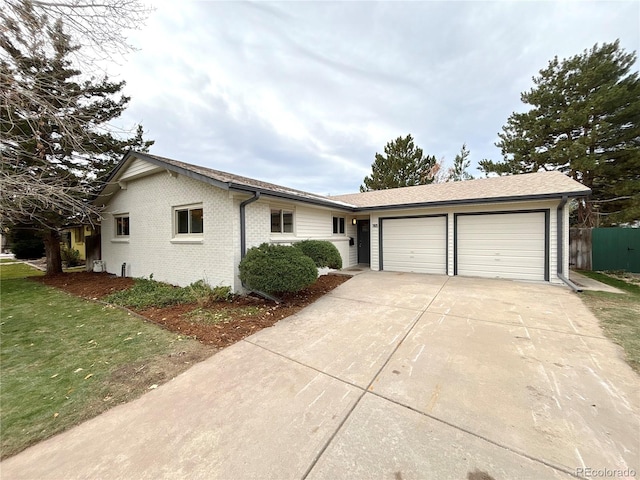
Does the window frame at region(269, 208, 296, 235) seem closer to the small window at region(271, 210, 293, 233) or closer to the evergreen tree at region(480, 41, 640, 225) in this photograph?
the small window at region(271, 210, 293, 233)

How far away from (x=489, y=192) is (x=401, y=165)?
11842 millimetres

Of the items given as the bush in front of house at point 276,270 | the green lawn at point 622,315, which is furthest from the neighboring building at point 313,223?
the green lawn at point 622,315

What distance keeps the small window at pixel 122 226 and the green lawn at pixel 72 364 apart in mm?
4812

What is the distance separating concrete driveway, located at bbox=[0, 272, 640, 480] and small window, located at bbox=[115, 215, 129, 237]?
9124 millimetres

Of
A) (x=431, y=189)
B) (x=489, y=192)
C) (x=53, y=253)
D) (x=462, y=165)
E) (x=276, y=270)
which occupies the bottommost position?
(x=276, y=270)

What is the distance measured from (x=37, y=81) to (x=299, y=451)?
6.33 metres

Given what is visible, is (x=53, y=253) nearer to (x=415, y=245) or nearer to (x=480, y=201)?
(x=415, y=245)

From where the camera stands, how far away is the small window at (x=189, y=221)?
23.7ft

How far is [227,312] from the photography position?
528 centimetres

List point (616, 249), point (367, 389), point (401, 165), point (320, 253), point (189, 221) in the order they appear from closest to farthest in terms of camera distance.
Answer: point (367, 389) → point (320, 253) → point (189, 221) → point (616, 249) → point (401, 165)

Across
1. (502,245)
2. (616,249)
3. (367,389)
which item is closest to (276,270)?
(367,389)

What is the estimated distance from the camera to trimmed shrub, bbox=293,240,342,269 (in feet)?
24.1

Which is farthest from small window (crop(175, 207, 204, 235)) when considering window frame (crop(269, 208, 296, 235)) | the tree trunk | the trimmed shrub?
the tree trunk

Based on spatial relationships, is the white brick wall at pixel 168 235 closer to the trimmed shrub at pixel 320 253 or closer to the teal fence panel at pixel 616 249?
the trimmed shrub at pixel 320 253
